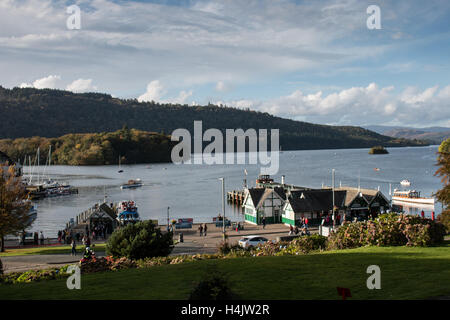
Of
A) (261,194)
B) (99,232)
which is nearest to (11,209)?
(99,232)

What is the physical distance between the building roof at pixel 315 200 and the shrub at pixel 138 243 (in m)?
27.2

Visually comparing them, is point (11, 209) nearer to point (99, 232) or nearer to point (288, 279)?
point (99, 232)

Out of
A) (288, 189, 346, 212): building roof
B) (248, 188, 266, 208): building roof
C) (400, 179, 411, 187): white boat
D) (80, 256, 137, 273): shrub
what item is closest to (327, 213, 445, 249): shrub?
(80, 256, 137, 273): shrub

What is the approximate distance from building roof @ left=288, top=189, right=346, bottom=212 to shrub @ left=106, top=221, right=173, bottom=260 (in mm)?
27196

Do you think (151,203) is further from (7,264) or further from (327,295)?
(327,295)

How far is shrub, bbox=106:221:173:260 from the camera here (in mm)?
21641

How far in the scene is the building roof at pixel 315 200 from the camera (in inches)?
1892

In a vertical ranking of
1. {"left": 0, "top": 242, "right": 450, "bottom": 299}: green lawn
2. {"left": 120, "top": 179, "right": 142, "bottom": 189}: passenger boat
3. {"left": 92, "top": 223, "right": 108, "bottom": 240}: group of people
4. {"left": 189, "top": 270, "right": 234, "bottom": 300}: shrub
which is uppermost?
{"left": 189, "top": 270, "right": 234, "bottom": 300}: shrub

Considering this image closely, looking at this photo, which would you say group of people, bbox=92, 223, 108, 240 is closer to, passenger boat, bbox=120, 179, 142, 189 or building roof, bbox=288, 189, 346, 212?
building roof, bbox=288, 189, 346, 212

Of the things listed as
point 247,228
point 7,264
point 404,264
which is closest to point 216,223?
point 247,228

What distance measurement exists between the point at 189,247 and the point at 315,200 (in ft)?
67.1

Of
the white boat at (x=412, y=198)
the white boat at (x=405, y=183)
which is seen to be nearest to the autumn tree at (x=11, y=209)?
the white boat at (x=412, y=198)

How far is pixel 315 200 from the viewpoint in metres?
49.0
